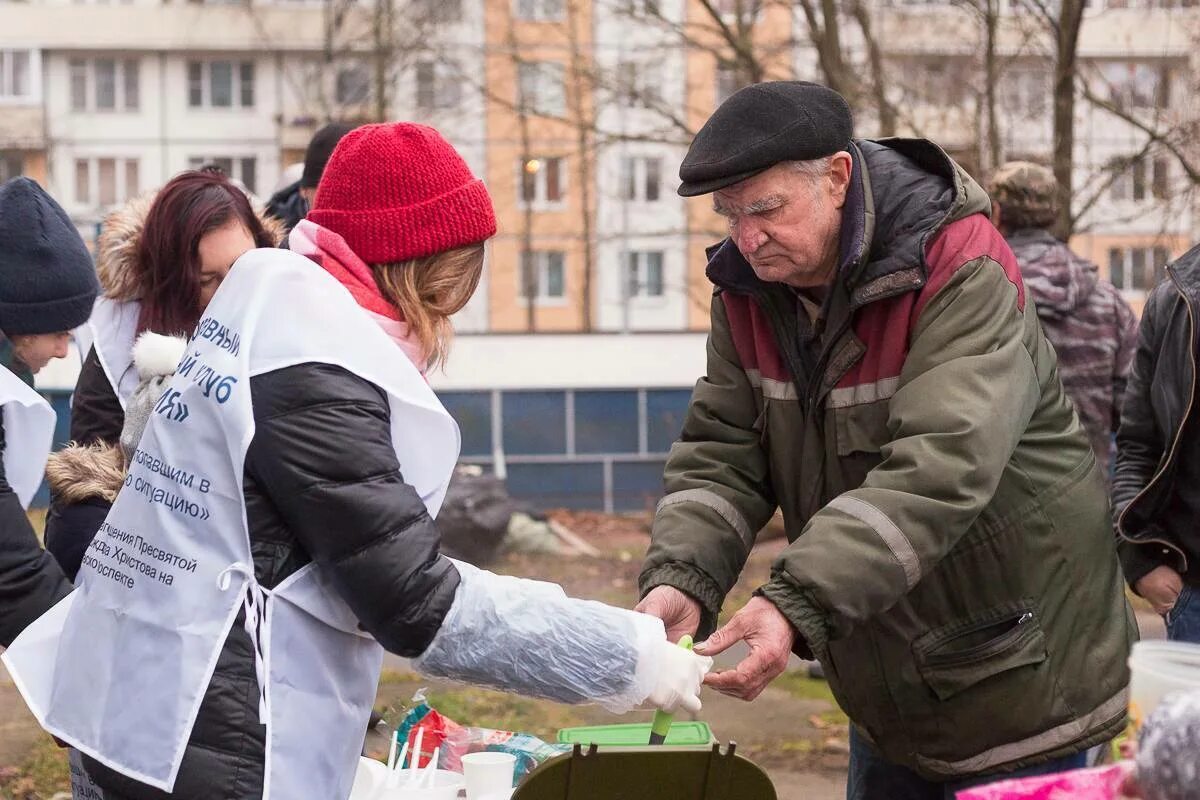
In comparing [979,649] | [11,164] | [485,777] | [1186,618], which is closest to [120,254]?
[485,777]

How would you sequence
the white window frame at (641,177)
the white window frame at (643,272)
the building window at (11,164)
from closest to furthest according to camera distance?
the white window frame at (641,177)
the white window frame at (643,272)
the building window at (11,164)

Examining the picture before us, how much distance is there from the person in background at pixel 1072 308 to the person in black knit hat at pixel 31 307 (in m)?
3.30

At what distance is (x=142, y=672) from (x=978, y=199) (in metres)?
1.58

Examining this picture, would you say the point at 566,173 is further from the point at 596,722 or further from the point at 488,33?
the point at 596,722

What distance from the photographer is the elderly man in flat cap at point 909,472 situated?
2.54 metres

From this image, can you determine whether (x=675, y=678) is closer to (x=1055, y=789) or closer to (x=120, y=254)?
(x=1055, y=789)

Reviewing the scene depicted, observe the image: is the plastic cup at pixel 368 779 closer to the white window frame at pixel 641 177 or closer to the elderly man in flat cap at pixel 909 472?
the elderly man in flat cap at pixel 909 472

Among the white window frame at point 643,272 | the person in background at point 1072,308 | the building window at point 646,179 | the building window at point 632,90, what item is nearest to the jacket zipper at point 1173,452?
the person in background at point 1072,308

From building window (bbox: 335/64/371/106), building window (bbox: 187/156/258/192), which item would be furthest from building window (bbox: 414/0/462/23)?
building window (bbox: 187/156/258/192)

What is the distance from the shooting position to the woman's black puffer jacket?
2188mm

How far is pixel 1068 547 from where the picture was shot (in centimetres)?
272

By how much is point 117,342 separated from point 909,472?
212cm

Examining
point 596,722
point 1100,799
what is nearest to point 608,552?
point 596,722

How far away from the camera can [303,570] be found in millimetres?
2277
